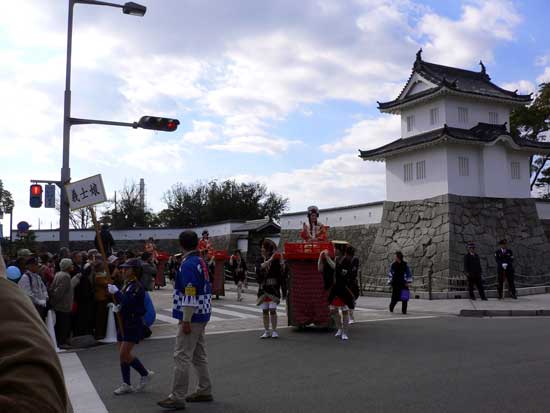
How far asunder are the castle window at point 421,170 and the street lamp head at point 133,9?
59.1ft

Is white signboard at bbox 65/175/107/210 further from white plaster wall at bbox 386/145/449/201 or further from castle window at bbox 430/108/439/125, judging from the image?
castle window at bbox 430/108/439/125

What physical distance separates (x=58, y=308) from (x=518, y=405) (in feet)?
28.1

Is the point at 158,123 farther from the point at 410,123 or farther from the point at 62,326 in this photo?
the point at 410,123

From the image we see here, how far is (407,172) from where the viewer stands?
1150 inches

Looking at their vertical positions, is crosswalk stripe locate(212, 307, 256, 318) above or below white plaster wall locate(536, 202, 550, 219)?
below

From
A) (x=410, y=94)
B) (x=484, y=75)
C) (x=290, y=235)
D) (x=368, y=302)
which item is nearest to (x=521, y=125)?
(x=484, y=75)

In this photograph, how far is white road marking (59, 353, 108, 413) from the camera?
649cm

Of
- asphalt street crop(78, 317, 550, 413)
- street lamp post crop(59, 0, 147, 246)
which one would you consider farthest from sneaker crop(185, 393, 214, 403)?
street lamp post crop(59, 0, 147, 246)

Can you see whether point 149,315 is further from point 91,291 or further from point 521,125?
point 521,125

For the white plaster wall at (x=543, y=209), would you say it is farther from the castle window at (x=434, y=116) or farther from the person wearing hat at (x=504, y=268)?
the person wearing hat at (x=504, y=268)

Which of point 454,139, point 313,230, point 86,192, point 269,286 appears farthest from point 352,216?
point 86,192

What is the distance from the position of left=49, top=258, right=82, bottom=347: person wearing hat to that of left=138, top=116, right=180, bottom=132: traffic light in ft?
17.6

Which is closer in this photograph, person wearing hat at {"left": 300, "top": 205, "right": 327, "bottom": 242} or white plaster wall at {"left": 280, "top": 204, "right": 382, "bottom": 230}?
person wearing hat at {"left": 300, "top": 205, "right": 327, "bottom": 242}

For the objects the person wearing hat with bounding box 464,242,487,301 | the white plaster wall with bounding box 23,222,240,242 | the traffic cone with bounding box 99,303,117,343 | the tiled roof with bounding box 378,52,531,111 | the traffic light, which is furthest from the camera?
the white plaster wall with bounding box 23,222,240,242
